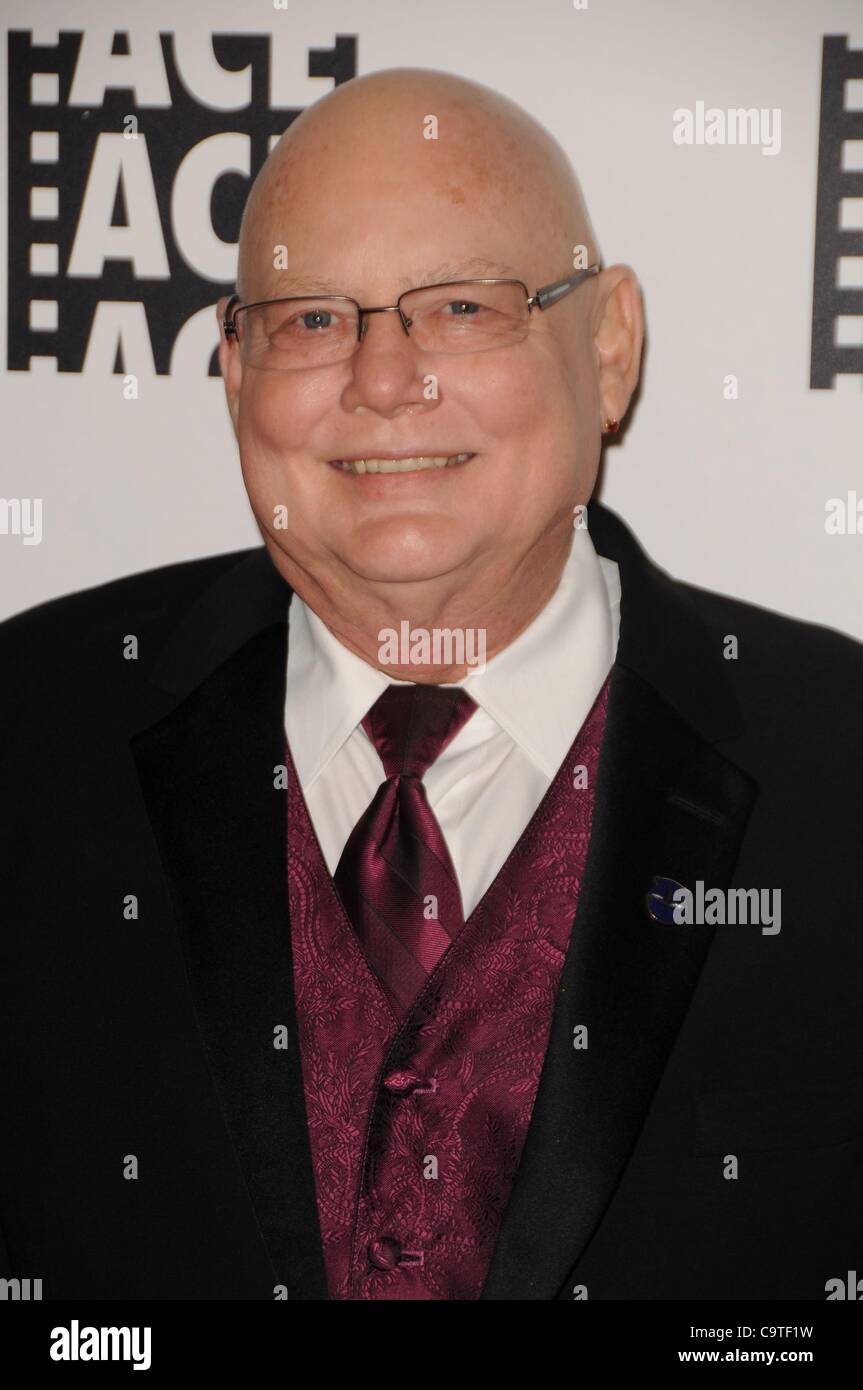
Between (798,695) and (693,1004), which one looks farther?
(798,695)

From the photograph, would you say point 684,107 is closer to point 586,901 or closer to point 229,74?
point 229,74

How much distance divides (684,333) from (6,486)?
832mm

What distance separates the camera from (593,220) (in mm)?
1660

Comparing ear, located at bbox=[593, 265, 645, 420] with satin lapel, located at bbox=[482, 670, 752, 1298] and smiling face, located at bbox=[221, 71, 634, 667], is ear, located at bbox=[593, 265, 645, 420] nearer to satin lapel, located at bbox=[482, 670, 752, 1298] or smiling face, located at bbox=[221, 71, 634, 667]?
smiling face, located at bbox=[221, 71, 634, 667]

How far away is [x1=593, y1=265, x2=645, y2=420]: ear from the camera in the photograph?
4.63 ft

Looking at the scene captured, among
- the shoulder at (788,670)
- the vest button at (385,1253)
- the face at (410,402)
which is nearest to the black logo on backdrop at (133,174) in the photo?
the face at (410,402)

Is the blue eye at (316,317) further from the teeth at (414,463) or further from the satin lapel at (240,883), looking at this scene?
the satin lapel at (240,883)

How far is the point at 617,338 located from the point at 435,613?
34 cm

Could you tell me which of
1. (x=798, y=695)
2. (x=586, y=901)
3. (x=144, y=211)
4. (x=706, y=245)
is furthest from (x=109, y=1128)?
(x=706, y=245)

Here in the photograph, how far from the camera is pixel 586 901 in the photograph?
1258 mm

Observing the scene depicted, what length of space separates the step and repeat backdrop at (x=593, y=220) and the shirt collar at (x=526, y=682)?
1.02 ft

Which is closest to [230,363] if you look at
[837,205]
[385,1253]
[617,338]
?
[617,338]

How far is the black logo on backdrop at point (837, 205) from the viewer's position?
5.40ft

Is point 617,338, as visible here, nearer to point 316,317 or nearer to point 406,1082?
point 316,317
